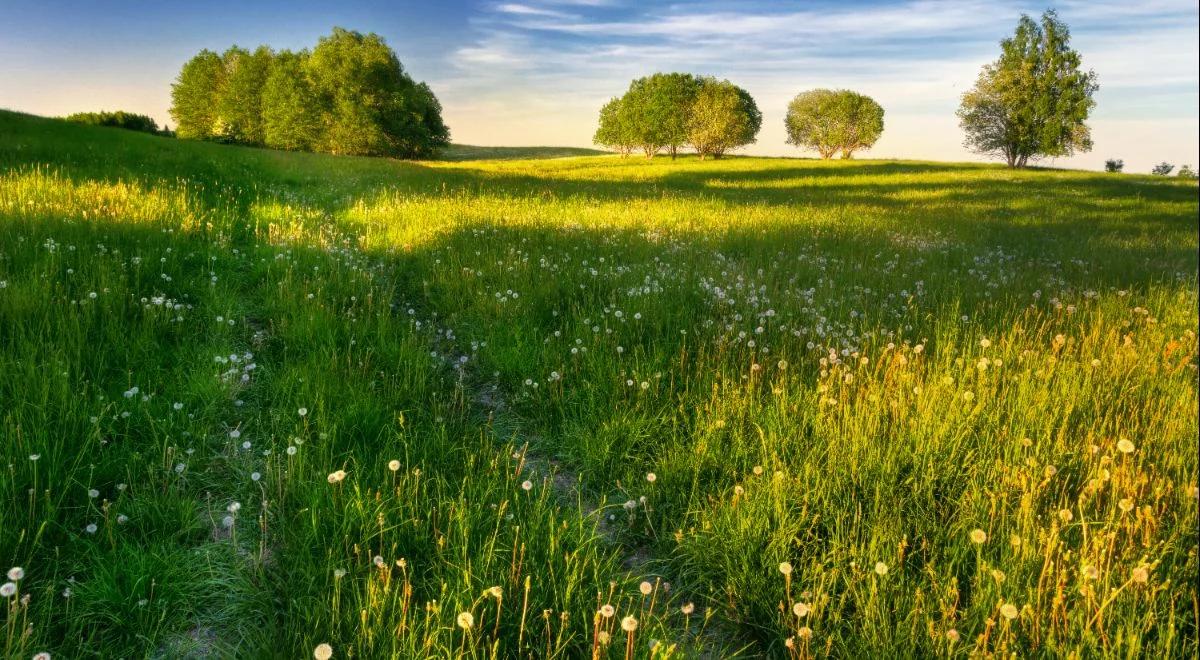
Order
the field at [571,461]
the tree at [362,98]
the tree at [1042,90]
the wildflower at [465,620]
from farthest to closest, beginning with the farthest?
the tree at [362,98] → the tree at [1042,90] → the field at [571,461] → the wildflower at [465,620]

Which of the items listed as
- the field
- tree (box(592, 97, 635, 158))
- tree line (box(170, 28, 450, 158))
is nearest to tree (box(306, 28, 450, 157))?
tree line (box(170, 28, 450, 158))

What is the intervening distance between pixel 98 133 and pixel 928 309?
3634 cm

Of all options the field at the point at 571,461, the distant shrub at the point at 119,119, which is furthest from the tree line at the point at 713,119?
the field at the point at 571,461

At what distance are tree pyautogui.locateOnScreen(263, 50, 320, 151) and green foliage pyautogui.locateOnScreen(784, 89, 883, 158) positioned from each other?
61036 millimetres

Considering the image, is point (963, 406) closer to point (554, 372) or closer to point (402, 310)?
point (554, 372)

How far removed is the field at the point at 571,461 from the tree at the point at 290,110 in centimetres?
6351

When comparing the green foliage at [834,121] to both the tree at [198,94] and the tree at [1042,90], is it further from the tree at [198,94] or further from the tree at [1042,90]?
the tree at [198,94]

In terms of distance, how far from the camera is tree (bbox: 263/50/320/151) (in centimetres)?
6347

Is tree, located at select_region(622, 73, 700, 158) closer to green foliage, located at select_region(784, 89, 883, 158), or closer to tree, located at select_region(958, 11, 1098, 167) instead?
green foliage, located at select_region(784, 89, 883, 158)

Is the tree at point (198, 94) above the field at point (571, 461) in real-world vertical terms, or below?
above

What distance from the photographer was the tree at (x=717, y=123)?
6431 cm

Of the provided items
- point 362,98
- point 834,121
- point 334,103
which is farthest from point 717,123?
point 334,103

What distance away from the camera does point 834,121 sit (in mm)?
79188

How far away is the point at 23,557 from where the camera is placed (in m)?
2.69
